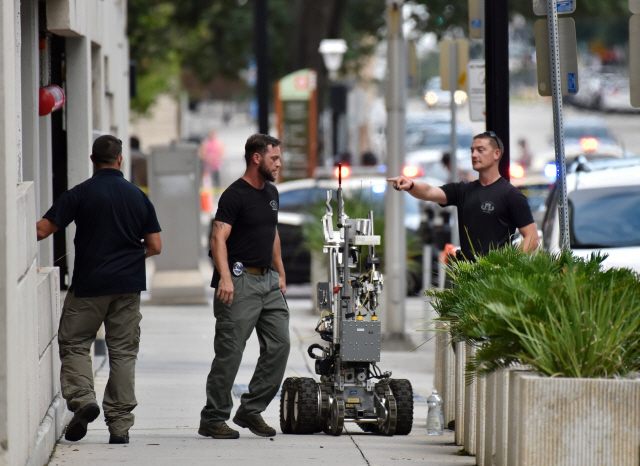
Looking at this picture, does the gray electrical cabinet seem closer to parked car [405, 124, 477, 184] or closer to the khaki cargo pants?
the khaki cargo pants

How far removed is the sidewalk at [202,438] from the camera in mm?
6137

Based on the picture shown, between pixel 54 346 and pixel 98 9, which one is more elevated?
pixel 98 9

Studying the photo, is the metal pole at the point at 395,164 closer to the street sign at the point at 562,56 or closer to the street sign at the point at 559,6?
the street sign at the point at 562,56

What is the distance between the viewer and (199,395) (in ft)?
28.7

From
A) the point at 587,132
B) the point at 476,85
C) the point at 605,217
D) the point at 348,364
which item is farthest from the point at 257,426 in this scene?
the point at 587,132

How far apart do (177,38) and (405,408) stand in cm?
2715

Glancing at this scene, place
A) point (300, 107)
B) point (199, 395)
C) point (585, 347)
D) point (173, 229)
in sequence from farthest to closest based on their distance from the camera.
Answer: point (300, 107) < point (173, 229) < point (199, 395) < point (585, 347)

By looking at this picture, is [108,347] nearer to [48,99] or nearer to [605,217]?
[48,99]

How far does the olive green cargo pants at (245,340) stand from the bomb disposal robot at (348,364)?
0.18 m

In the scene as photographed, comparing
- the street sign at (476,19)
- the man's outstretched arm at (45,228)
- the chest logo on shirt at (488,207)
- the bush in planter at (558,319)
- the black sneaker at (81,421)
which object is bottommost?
the black sneaker at (81,421)

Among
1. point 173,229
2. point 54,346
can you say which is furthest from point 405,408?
point 173,229

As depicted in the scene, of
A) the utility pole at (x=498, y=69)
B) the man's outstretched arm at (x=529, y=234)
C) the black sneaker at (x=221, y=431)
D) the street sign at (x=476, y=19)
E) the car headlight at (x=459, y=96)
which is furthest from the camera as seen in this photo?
the car headlight at (x=459, y=96)

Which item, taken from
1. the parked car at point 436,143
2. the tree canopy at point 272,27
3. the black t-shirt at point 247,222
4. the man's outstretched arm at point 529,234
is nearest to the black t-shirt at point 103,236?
the black t-shirt at point 247,222

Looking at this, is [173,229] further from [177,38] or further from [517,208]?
[177,38]
